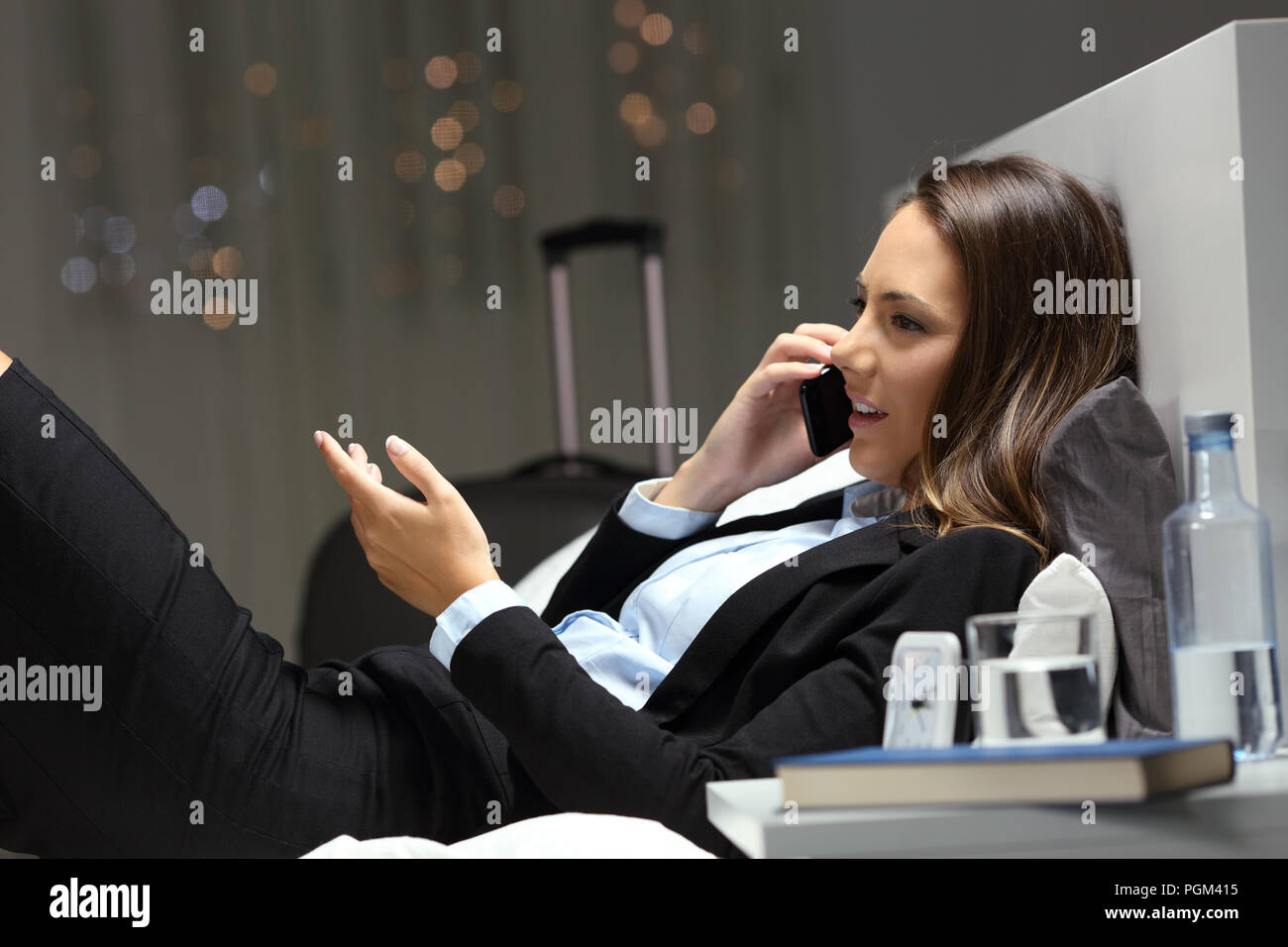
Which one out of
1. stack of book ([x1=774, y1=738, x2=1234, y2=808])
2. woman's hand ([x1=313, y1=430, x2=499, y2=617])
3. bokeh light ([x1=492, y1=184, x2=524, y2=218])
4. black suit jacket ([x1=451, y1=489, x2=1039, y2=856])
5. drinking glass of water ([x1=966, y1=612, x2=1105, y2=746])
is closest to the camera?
stack of book ([x1=774, y1=738, x2=1234, y2=808])

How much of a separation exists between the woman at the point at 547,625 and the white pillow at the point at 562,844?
10 cm

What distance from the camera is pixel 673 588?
131 centimetres

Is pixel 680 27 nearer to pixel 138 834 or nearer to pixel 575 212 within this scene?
pixel 575 212

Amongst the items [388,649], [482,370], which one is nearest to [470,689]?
[388,649]

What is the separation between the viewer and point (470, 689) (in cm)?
101

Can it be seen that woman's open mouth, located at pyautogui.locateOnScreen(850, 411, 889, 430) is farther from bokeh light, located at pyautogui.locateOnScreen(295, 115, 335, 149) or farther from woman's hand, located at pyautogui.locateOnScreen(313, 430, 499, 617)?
bokeh light, located at pyautogui.locateOnScreen(295, 115, 335, 149)

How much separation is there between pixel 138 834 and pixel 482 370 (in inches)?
77.2

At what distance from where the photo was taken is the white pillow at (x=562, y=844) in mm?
795

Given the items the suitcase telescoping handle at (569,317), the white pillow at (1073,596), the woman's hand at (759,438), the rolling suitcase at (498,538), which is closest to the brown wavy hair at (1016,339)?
the white pillow at (1073,596)

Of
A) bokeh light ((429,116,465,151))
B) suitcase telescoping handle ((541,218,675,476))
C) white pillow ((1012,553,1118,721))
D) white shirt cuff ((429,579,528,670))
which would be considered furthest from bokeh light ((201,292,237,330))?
white pillow ((1012,553,1118,721))

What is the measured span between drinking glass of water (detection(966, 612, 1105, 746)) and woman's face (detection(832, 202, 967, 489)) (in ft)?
1.46

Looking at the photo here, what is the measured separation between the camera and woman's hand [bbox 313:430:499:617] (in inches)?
41.4

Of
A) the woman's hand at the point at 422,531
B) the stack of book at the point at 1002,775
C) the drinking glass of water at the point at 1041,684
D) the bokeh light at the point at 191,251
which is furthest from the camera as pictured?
the bokeh light at the point at 191,251

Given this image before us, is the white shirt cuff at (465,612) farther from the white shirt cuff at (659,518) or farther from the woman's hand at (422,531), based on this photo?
the white shirt cuff at (659,518)
